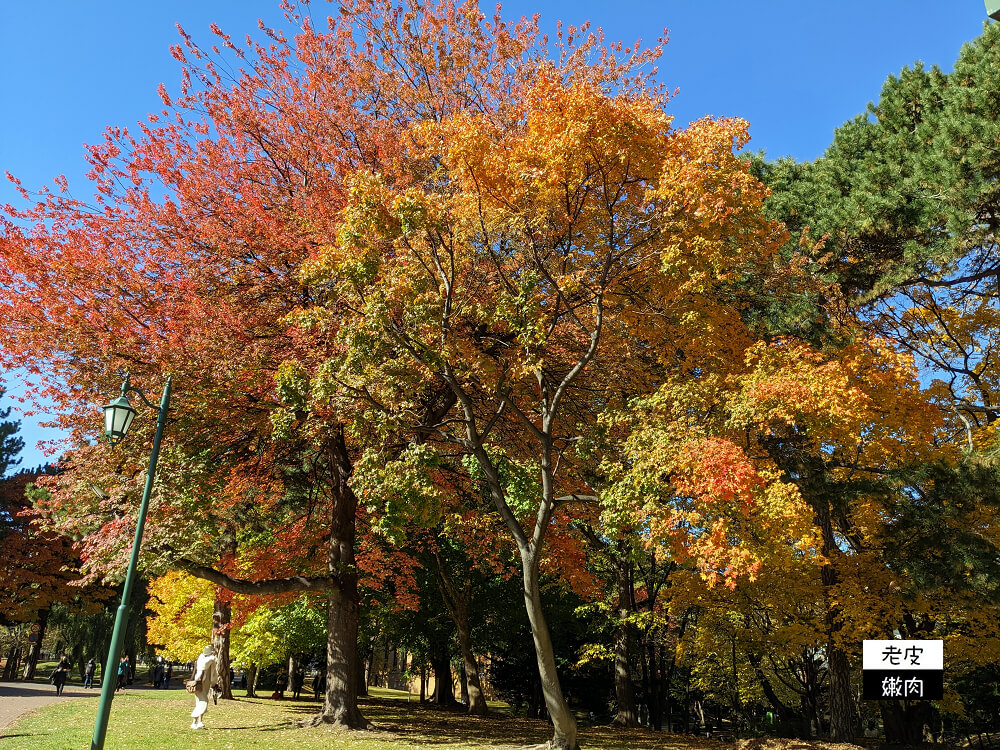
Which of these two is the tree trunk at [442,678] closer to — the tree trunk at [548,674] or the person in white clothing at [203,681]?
the person in white clothing at [203,681]

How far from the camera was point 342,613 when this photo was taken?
54.3 ft

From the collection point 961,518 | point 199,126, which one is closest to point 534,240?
point 199,126

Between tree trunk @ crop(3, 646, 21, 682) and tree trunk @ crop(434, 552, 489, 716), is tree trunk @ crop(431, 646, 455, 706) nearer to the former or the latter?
tree trunk @ crop(434, 552, 489, 716)

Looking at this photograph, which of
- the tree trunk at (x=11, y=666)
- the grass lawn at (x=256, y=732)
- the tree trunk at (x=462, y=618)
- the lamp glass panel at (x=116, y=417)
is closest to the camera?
the lamp glass panel at (x=116, y=417)

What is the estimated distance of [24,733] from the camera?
12.2 metres

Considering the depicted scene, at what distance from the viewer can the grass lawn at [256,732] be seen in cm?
1206

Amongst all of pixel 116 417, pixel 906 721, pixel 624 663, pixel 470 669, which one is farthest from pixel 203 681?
pixel 906 721

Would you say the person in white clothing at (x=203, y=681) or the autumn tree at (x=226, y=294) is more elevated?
the autumn tree at (x=226, y=294)

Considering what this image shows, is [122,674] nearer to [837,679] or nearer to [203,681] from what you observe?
[203,681]

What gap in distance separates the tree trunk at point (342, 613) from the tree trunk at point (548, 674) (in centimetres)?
573

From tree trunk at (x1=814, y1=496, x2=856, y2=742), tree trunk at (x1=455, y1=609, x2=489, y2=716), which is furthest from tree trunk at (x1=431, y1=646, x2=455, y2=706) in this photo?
tree trunk at (x1=814, y1=496, x2=856, y2=742)

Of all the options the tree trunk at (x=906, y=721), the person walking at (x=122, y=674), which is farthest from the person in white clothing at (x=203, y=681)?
the tree trunk at (x=906, y=721)

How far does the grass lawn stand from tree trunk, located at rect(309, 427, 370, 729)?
63 cm

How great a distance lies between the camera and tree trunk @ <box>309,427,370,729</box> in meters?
15.7
